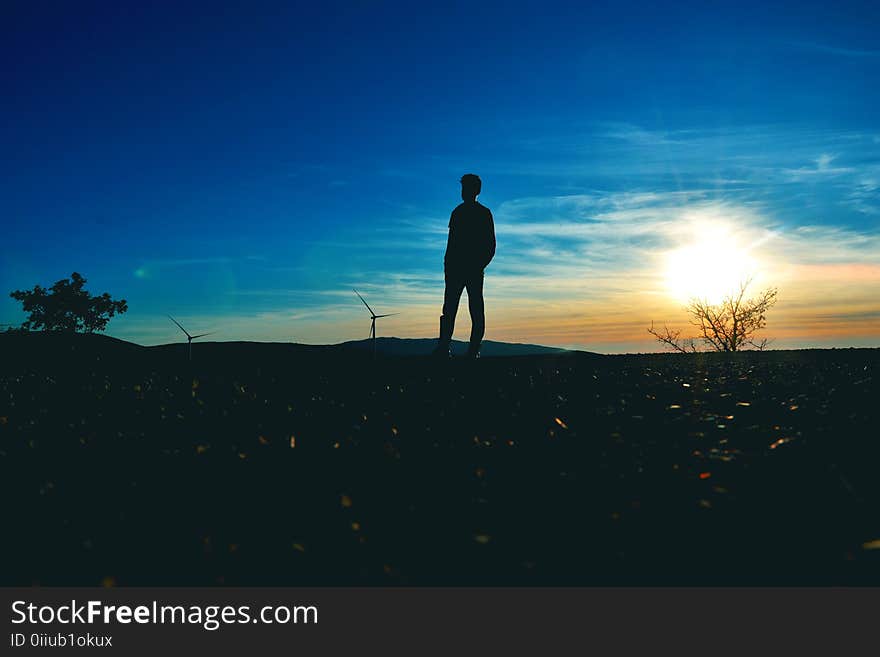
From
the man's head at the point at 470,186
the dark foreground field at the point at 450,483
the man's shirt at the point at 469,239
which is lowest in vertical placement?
the dark foreground field at the point at 450,483

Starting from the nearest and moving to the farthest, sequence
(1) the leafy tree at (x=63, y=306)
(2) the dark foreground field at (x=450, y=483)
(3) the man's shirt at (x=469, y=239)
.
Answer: (2) the dark foreground field at (x=450, y=483) < (3) the man's shirt at (x=469, y=239) < (1) the leafy tree at (x=63, y=306)

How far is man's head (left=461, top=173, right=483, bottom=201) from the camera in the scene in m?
16.8

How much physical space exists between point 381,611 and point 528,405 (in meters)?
6.00

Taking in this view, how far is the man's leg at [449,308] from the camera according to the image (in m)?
16.7

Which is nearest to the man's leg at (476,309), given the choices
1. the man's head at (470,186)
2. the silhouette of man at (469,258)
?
the silhouette of man at (469,258)

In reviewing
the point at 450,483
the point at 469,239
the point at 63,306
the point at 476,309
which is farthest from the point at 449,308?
the point at 63,306

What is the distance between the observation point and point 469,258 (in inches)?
653

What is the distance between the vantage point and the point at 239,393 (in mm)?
12898

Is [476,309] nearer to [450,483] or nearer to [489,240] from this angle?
[489,240]

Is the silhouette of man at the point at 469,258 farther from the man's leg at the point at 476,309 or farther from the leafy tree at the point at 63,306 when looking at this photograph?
the leafy tree at the point at 63,306

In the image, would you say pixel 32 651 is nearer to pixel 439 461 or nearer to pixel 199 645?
pixel 199 645

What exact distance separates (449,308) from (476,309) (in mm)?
657

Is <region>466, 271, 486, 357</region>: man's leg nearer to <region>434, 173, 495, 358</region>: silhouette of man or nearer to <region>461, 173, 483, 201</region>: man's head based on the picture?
<region>434, 173, 495, 358</region>: silhouette of man

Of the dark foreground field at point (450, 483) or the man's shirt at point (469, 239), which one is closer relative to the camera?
the dark foreground field at point (450, 483)
